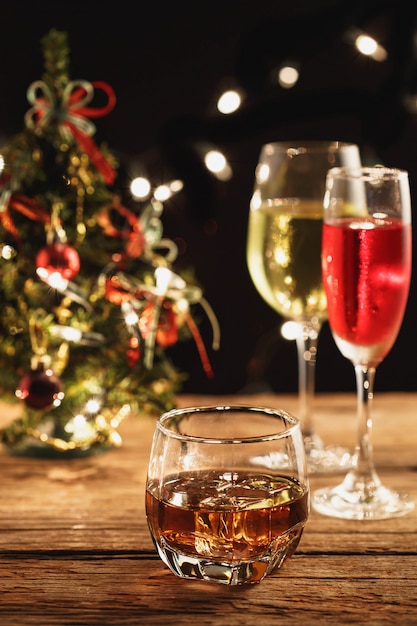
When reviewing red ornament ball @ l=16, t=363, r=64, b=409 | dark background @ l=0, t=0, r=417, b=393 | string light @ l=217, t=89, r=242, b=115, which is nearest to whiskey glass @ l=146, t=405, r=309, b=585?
red ornament ball @ l=16, t=363, r=64, b=409

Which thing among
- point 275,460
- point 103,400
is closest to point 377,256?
point 275,460

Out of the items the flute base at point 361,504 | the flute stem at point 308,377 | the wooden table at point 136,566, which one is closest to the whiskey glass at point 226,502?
the wooden table at point 136,566

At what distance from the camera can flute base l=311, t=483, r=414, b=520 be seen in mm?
981

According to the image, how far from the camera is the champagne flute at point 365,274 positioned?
0.99 meters

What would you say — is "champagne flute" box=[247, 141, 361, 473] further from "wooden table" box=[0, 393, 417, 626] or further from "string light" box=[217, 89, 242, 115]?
"string light" box=[217, 89, 242, 115]

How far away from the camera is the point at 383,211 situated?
988 mm

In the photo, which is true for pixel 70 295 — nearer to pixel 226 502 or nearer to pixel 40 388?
pixel 40 388

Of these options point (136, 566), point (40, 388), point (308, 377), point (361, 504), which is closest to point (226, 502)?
point (136, 566)

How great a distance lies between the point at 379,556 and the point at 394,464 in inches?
11.8

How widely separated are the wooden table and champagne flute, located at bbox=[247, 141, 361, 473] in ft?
0.71

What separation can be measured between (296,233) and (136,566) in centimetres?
53

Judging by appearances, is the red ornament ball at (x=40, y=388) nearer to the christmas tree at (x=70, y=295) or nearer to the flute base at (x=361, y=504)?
the christmas tree at (x=70, y=295)

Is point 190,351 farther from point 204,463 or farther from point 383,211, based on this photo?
point 204,463

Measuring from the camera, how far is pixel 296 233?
1229mm
